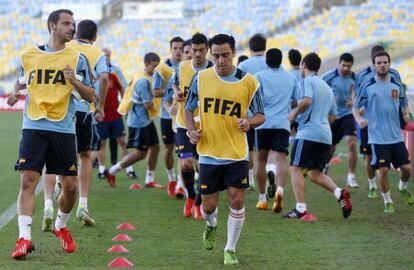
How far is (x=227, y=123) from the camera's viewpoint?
7.96 metres

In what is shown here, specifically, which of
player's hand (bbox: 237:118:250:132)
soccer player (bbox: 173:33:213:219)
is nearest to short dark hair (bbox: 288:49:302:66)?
soccer player (bbox: 173:33:213:219)

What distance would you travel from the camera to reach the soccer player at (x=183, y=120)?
34.5ft

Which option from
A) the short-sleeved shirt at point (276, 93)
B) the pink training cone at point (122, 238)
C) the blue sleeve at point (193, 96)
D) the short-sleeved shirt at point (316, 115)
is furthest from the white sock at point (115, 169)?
the blue sleeve at point (193, 96)

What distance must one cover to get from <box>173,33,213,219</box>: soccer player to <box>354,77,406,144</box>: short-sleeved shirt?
7.28 ft

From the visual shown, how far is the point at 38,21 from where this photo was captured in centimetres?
4466

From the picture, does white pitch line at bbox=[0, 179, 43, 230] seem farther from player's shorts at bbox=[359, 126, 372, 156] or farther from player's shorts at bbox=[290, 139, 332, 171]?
player's shorts at bbox=[359, 126, 372, 156]

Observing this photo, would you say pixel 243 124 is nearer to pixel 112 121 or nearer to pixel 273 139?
pixel 273 139

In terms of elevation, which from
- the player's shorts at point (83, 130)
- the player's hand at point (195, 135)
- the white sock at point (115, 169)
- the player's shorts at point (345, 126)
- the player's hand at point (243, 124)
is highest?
the player's hand at point (243, 124)

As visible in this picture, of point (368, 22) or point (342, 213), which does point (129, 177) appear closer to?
point (342, 213)

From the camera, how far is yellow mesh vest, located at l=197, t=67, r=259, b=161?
7.93 m

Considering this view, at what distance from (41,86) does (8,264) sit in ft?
4.80

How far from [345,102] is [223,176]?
6850mm

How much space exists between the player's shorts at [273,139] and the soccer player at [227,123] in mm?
3827

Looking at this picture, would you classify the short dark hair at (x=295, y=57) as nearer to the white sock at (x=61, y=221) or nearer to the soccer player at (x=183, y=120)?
the soccer player at (x=183, y=120)
